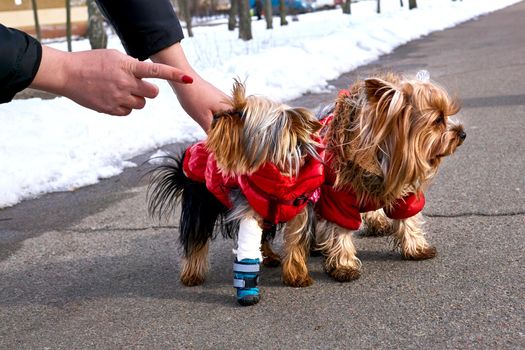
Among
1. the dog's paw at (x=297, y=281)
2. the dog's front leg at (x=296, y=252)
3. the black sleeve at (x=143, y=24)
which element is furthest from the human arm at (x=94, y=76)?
the dog's paw at (x=297, y=281)

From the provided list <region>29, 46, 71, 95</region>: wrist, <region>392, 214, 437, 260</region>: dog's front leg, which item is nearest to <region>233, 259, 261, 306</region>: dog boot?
<region>392, 214, 437, 260</region>: dog's front leg

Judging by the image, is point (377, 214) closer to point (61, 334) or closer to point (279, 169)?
point (279, 169)

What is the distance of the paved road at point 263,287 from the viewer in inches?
123

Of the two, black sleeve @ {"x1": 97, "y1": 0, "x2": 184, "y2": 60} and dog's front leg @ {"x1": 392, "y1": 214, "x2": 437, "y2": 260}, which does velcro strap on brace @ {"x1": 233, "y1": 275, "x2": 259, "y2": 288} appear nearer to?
dog's front leg @ {"x1": 392, "y1": 214, "x2": 437, "y2": 260}

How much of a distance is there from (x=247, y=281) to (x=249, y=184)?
0.46m

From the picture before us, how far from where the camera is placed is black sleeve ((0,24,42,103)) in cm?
214

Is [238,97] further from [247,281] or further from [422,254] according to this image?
[422,254]

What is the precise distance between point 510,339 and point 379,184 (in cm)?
100

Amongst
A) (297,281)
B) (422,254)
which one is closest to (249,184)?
(297,281)

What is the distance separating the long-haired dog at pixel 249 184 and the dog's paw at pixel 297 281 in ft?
0.06

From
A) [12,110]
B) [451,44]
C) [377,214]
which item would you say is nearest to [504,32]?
[451,44]

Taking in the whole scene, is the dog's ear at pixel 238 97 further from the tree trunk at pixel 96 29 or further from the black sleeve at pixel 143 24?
the tree trunk at pixel 96 29

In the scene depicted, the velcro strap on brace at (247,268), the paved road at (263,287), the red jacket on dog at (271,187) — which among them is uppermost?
the red jacket on dog at (271,187)

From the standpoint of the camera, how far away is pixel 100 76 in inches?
92.3
